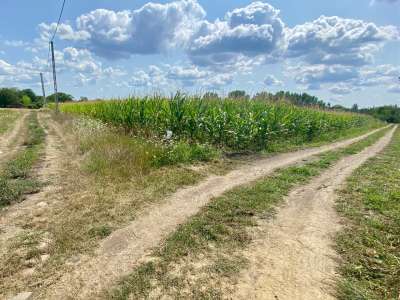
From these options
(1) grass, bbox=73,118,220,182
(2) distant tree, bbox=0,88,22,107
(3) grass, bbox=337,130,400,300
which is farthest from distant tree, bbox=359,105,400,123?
(2) distant tree, bbox=0,88,22,107

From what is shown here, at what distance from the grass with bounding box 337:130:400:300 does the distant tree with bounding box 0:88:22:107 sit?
82.6 m

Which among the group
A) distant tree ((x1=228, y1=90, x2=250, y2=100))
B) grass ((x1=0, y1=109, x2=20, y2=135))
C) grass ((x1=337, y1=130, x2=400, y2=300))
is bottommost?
grass ((x1=0, y1=109, x2=20, y2=135))

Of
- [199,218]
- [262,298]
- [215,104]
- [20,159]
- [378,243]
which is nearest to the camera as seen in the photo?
[262,298]

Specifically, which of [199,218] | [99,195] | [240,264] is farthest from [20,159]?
[240,264]

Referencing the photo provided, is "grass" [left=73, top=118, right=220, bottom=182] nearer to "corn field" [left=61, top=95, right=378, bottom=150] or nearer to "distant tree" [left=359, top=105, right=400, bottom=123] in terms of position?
"corn field" [left=61, top=95, right=378, bottom=150]

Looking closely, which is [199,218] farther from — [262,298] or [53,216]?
[53,216]

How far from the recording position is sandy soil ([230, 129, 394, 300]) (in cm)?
277

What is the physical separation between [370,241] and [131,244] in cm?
283

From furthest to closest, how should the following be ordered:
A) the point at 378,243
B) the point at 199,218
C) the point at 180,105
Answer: the point at 180,105, the point at 199,218, the point at 378,243

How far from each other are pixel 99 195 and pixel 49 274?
2173 mm

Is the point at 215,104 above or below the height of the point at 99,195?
above

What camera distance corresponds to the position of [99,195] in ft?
16.9

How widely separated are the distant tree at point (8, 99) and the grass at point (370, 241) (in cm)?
8264

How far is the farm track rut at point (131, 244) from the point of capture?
283cm
